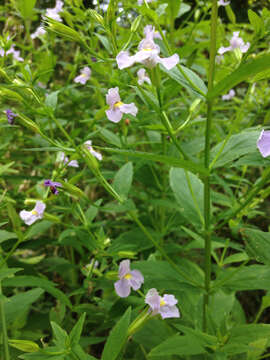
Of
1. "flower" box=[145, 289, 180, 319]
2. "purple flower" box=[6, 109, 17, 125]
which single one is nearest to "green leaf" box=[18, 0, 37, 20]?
"purple flower" box=[6, 109, 17, 125]


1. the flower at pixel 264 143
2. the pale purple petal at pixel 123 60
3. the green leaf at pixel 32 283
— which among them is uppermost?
the pale purple petal at pixel 123 60

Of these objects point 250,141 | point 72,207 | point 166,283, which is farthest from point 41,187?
point 250,141

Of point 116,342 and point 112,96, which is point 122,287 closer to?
point 116,342

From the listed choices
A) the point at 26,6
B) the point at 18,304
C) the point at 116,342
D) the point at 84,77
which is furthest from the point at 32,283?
the point at 26,6

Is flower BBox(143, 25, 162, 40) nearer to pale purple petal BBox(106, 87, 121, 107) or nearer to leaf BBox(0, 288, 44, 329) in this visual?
pale purple petal BBox(106, 87, 121, 107)

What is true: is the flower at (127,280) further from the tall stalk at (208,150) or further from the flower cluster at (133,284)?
the tall stalk at (208,150)

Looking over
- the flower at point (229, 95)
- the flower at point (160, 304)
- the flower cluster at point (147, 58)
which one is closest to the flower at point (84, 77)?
the flower cluster at point (147, 58)
